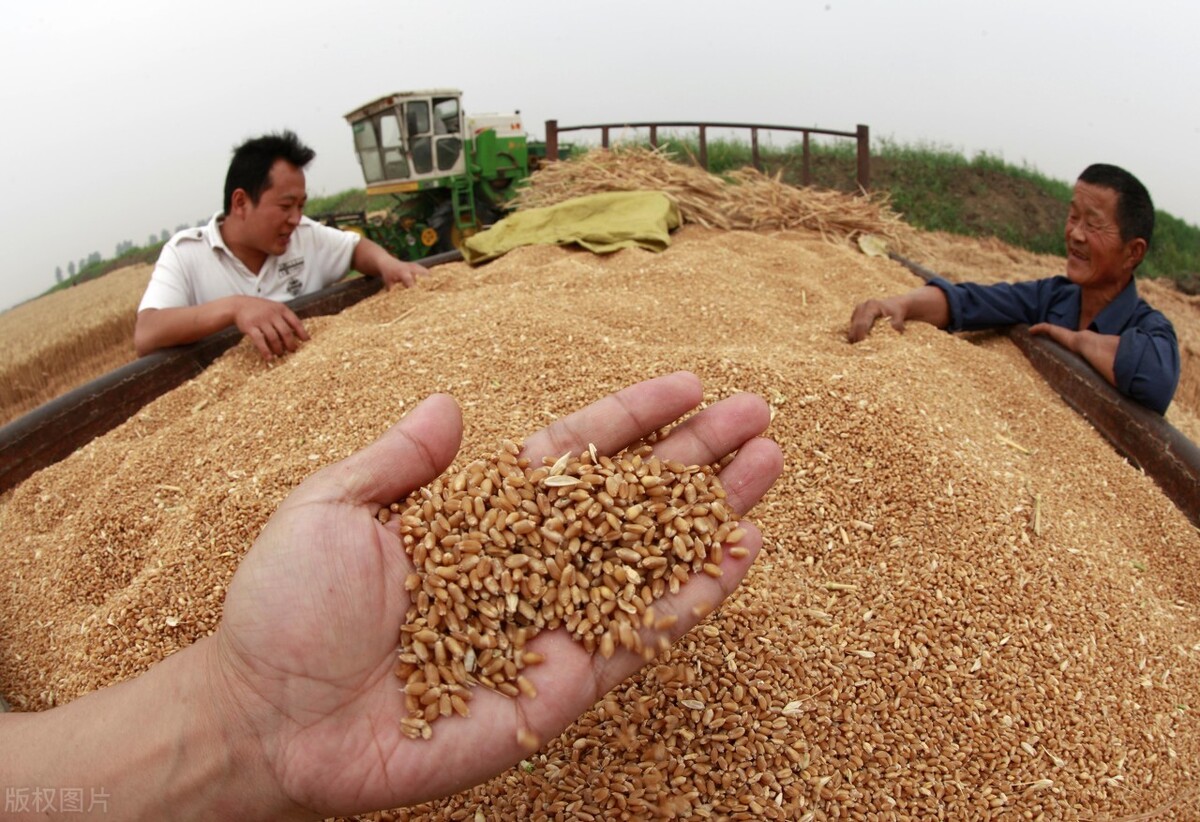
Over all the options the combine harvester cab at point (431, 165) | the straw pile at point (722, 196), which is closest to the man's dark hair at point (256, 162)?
the straw pile at point (722, 196)

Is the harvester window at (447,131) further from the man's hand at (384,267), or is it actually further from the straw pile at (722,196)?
the man's hand at (384,267)

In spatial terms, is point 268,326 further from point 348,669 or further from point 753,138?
point 753,138

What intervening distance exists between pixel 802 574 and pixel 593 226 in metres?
2.85

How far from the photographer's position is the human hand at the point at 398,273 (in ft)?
11.1

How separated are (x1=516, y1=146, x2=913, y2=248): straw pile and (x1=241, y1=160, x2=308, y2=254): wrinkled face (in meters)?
2.32

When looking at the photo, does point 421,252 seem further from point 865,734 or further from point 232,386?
point 865,734

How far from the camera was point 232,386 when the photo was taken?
2373 millimetres

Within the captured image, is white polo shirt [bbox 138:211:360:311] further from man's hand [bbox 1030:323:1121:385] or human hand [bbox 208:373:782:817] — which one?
man's hand [bbox 1030:323:1121:385]

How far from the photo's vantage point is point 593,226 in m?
3.95

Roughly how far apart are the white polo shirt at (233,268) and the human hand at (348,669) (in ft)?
7.33

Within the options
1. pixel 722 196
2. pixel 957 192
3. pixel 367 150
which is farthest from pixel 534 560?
pixel 957 192

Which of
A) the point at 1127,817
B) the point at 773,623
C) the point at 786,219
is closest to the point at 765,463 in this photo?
the point at 773,623

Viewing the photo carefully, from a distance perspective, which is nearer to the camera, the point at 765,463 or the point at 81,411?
the point at 765,463

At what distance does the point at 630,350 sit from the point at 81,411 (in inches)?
68.5
